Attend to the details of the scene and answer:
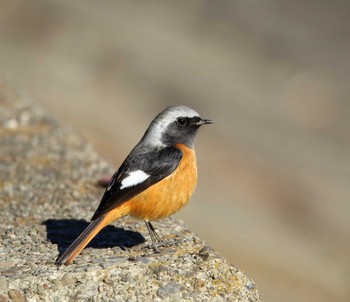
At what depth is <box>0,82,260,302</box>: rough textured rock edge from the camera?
4590 mm

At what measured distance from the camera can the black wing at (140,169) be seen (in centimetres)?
534

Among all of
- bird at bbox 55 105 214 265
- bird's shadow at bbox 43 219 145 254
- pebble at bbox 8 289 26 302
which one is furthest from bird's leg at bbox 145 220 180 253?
pebble at bbox 8 289 26 302

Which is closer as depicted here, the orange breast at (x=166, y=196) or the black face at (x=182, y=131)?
the orange breast at (x=166, y=196)

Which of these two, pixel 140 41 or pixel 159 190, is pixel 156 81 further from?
pixel 159 190

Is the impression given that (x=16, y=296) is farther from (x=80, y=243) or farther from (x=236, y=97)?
(x=236, y=97)

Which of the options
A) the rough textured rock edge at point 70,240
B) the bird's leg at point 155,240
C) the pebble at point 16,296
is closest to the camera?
the pebble at point 16,296

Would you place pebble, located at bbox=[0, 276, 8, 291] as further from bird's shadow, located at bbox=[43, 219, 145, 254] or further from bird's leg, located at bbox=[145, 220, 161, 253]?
bird's leg, located at bbox=[145, 220, 161, 253]

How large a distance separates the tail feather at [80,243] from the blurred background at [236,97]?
6.03 m

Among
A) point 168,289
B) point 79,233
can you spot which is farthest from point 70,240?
point 168,289

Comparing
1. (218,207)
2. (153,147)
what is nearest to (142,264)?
(153,147)

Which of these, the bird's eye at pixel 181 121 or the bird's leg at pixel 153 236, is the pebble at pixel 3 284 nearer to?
the bird's leg at pixel 153 236

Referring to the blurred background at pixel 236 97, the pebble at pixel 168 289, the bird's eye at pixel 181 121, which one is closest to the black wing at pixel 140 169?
the bird's eye at pixel 181 121

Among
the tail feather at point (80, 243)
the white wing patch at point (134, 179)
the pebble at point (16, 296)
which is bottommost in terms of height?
the pebble at point (16, 296)

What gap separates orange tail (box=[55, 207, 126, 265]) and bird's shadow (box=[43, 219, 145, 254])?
0.24 metres
